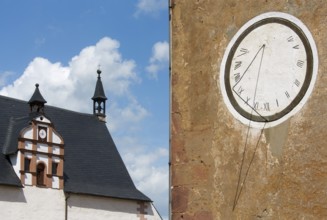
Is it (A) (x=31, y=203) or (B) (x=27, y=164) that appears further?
(B) (x=27, y=164)

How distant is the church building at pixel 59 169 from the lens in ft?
92.6

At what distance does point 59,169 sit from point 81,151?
351 cm

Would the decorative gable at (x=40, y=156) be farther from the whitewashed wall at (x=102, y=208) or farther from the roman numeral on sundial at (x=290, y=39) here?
the roman numeral on sundial at (x=290, y=39)

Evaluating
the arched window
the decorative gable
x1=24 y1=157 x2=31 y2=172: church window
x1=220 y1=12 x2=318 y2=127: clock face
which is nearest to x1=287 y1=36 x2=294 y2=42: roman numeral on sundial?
x1=220 y1=12 x2=318 y2=127: clock face

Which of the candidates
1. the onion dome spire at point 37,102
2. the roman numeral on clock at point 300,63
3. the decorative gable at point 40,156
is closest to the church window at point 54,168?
the decorative gable at point 40,156

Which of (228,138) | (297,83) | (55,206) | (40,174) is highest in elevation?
(40,174)

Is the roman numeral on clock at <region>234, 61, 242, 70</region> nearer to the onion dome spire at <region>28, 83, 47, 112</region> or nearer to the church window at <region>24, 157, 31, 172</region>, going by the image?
the church window at <region>24, 157, 31, 172</region>

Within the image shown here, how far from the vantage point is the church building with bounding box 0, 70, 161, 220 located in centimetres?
2823

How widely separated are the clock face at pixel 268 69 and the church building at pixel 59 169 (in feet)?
72.0

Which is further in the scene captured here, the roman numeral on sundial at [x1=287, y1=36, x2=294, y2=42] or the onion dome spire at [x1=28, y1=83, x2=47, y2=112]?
the onion dome spire at [x1=28, y1=83, x2=47, y2=112]

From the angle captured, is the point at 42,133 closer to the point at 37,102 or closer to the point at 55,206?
the point at 37,102

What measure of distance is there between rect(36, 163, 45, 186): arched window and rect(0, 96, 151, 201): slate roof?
3.44 feet

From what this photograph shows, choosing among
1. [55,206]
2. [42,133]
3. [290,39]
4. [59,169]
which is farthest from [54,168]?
[290,39]

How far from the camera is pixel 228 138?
679 centimetres
